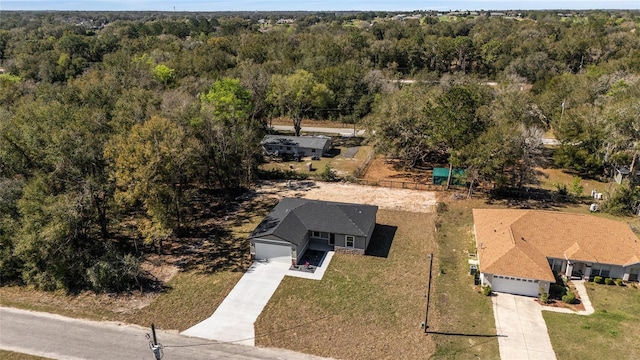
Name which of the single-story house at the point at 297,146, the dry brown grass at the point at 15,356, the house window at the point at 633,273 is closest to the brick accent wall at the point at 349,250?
the house window at the point at 633,273

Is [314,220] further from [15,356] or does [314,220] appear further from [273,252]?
[15,356]

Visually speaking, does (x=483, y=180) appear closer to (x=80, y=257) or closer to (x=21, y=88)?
(x=80, y=257)

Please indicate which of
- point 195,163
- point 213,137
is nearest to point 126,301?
point 195,163

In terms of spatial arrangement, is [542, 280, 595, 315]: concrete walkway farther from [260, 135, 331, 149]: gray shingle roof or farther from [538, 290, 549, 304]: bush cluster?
[260, 135, 331, 149]: gray shingle roof

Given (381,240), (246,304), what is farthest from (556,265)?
(246,304)

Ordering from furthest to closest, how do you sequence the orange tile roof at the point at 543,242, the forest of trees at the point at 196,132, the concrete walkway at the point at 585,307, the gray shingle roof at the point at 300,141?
the gray shingle roof at the point at 300,141, the forest of trees at the point at 196,132, the orange tile roof at the point at 543,242, the concrete walkway at the point at 585,307

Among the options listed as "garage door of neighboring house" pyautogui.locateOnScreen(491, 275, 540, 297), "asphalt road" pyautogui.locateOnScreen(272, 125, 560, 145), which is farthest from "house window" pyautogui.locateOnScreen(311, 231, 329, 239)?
"asphalt road" pyautogui.locateOnScreen(272, 125, 560, 145)

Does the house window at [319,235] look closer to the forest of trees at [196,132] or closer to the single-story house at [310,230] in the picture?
the single-story house at [310,230]
